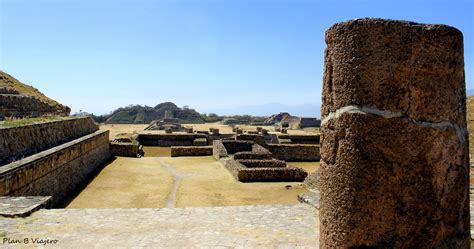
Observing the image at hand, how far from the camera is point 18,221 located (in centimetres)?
575

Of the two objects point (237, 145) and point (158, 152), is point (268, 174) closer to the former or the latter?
point (237, 145)

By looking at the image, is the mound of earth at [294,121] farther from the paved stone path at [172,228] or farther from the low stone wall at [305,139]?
the paved stone path at [172,228]

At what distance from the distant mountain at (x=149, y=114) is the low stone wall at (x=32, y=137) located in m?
44.4

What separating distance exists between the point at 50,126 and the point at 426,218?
12517 millimetres

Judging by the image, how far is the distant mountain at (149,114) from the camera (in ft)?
195

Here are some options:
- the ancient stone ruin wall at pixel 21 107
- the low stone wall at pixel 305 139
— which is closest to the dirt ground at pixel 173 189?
the ancient stone ruin wall at pixel 21 107

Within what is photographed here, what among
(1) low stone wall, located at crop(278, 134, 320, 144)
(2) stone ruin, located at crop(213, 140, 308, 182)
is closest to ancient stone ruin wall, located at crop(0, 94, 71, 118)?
(2) stone ruin, located at crop(213, 140, 308, 182)

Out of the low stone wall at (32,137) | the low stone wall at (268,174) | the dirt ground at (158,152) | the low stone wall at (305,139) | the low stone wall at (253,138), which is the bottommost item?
the dirt ground at (158,152)

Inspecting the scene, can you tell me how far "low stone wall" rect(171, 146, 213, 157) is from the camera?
19.9m

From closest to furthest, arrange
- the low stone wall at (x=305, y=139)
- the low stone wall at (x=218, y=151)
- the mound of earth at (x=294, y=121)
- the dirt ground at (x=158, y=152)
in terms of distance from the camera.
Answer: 1. the low stone wall at (x=218, y=151)
2. the dirt ground at (x=158, y=152)
3. the low stone wall at (x=305, y=139)
4. the mound of earth at (x=294, y=121)

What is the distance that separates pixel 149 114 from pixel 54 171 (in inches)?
2164

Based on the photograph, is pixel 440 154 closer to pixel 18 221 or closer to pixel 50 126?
pixel 18 221

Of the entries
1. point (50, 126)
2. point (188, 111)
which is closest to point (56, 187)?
point (50, 126)

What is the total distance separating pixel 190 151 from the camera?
20.2m
